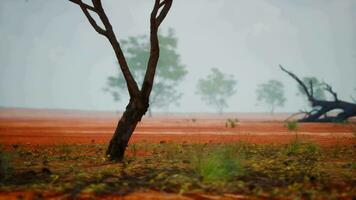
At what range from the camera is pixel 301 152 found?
11203 millimetres

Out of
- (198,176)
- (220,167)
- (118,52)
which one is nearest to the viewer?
(198,176)

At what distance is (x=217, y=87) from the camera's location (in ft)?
410

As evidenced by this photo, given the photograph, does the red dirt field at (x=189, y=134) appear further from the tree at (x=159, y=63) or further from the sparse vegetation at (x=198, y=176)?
the tree at (x=159, y=63)

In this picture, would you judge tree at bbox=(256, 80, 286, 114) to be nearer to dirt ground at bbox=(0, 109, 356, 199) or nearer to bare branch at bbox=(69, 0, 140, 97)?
dirt ground at bbox=(0, 109, 356, 199)

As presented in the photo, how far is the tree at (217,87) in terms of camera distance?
12481 centimetres

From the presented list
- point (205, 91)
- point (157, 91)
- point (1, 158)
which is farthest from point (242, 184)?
point (205, 91)

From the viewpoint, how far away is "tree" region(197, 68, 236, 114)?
409 feet

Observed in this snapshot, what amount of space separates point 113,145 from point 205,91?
117 meters

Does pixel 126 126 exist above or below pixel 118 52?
below

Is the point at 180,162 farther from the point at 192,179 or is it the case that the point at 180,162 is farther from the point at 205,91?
the point at 205,91

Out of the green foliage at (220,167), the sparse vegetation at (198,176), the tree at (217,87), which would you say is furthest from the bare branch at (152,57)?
the tree at (217,87)

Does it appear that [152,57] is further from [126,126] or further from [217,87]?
[217,87]

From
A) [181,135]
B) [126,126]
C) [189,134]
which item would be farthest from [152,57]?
[189,134]

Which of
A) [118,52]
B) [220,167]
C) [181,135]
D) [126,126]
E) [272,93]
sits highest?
[272,93]
